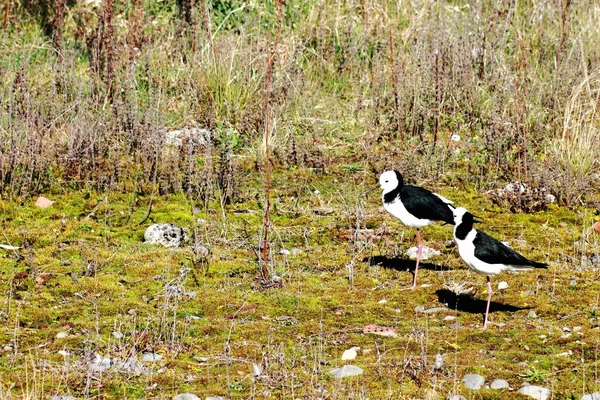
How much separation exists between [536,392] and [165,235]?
411 centimetres

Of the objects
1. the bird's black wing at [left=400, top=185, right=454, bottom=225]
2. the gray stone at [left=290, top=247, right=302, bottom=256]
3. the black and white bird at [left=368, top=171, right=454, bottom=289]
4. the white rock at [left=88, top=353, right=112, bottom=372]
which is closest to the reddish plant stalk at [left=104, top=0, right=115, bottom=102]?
the gray stone at [left=290, top=247, right=302, bottom=256]

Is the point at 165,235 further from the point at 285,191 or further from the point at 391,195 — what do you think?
the point at 391,195

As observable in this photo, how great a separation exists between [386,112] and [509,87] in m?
1.51

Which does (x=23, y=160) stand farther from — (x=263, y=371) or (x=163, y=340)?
(x=263, y=371)

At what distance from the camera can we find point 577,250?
8.27 metres

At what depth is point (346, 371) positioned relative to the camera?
5582mm

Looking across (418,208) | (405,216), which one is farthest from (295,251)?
(418,208)

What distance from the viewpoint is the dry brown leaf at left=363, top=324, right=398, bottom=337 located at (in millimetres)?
6379

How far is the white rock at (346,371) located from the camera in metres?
5.55

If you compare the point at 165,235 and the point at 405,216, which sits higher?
the point at 405,216

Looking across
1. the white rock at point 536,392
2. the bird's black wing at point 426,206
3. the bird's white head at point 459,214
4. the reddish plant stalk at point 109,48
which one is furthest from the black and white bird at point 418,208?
the reddish plant stalk at point 109,48

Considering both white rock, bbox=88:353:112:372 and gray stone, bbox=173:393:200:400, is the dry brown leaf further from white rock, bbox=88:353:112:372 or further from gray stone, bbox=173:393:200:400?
white rock, bbox=88:353:112:372

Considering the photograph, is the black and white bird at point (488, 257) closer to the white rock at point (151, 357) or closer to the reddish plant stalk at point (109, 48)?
the white rock at point (151, 357)

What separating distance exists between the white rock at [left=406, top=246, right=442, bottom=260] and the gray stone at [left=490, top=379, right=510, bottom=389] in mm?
2884
